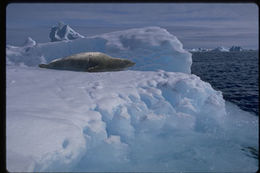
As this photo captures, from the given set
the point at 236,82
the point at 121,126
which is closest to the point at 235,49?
the point at 236,82

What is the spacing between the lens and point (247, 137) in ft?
15.3

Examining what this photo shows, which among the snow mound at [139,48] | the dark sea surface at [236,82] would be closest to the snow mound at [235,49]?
the dark sea surface at [236,82]

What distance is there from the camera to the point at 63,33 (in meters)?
36.8

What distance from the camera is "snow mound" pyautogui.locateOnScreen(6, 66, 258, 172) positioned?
2598 mm

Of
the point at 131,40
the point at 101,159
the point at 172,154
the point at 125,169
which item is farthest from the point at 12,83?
the point at 131,40

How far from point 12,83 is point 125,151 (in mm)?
2805

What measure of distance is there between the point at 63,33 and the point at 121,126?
35976mm

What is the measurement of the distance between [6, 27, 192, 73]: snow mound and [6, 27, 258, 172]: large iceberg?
1.97 m

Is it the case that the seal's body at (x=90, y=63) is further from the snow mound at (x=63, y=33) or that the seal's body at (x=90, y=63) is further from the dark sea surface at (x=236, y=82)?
the snow mound at (x=63, y=33)

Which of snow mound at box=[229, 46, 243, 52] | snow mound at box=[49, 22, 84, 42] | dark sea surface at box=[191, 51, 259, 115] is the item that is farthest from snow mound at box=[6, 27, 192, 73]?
snow mound at box=[229, 46, 243, 52]

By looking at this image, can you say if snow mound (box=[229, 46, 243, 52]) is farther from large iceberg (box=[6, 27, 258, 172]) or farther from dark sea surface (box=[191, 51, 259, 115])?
large iceberg (box=[6, 27, 258, 172])

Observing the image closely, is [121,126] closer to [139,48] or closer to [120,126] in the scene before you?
[120,126]

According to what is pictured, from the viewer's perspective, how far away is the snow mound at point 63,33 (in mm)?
36156

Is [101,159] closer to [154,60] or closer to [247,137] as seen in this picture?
[247,137]
